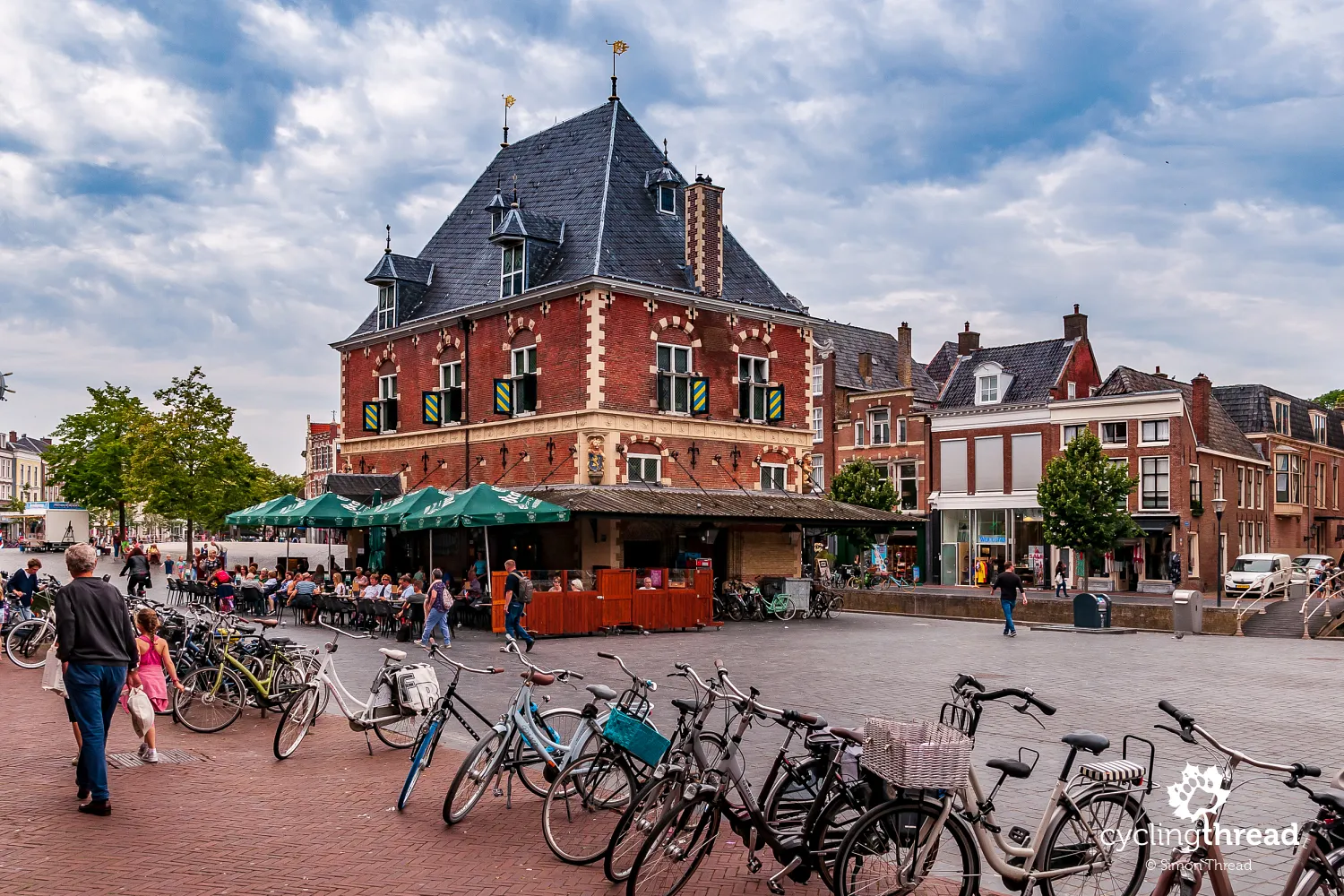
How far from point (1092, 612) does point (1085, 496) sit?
15460 mm

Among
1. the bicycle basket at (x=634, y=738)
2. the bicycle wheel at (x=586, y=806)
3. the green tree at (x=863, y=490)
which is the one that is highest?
the green tree at (x=863, y=490)

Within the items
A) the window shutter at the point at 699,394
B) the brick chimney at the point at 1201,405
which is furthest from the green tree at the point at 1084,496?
the window shutter at the point at 699,394

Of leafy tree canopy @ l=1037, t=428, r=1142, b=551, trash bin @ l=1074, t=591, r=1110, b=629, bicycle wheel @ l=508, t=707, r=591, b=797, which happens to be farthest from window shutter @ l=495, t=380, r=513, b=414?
bicycle wheel @ l=508, t=707, r=591, b=797

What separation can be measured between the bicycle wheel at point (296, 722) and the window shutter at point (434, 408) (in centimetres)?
2277

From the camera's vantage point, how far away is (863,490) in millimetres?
47750

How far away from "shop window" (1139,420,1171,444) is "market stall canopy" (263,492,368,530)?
29.9m

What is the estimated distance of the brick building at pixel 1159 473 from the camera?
4269 centimetres

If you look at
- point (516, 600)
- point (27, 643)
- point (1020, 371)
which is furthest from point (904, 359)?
point (27, 643)

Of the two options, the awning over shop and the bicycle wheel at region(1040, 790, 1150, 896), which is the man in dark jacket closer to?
the bicycle wheel at region(1040, 790, 1150, 896)

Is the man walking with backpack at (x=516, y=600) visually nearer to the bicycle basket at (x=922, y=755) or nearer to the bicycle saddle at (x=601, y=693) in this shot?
the bicycle saddle at (x=601, y=693)

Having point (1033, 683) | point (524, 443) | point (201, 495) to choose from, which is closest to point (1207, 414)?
point (524, 443)

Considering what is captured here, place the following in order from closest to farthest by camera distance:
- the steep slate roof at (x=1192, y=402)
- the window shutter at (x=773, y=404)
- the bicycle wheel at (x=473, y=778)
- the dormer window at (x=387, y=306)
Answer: the bicycle wheel at (x=473, y=778)
the window shutter at (x=773, y=404)
the dormer window at (x=387, y=306)
the steep slate roof at (x=1192, y=402)

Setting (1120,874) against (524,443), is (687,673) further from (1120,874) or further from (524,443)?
(524,443)

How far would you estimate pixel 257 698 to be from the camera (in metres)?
10.9
